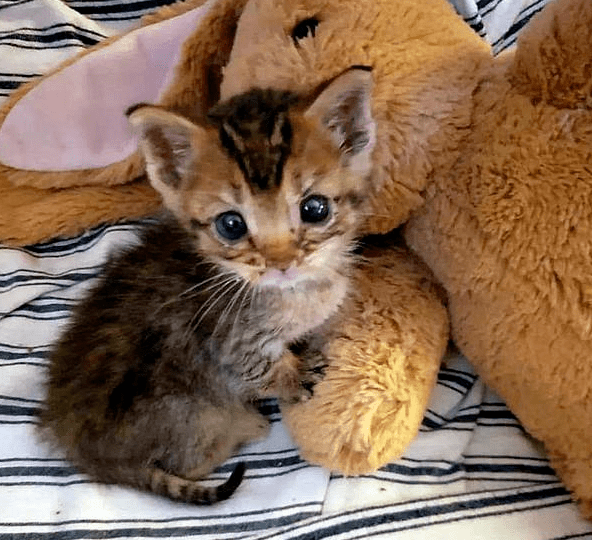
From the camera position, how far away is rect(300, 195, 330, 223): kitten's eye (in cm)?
106

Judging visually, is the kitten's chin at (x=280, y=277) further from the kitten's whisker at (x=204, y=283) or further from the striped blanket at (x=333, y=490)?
the striped blanket at (x=333, y=490)

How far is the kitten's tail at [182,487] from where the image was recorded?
1164 mm

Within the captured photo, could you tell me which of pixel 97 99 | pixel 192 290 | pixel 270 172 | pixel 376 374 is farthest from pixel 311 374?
pixel 97 99

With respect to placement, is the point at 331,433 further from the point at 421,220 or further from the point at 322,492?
the point at 421,220

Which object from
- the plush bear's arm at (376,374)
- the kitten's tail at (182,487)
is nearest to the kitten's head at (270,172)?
the plush bear's arm at (376,374)

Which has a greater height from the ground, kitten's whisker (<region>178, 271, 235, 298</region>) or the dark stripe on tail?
kitten's whisker (<region>178, 271, 235, 298</region>)

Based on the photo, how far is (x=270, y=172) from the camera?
3.36 feet

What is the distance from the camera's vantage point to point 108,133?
1446mm

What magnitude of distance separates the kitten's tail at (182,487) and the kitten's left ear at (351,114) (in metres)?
0.47

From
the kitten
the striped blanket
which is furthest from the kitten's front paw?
the striped blanket

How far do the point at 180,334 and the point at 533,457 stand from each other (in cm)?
52

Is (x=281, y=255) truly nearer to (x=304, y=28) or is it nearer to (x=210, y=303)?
(x=210, y=303)

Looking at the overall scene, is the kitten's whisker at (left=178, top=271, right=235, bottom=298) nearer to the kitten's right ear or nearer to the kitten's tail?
the kitten's right ear

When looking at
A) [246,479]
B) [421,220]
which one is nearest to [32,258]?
[246,479]
